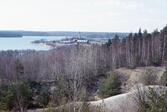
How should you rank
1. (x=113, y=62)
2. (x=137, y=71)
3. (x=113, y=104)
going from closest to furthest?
(x=113, y=104)
(x=137, y=71)
(x=113, y=62)

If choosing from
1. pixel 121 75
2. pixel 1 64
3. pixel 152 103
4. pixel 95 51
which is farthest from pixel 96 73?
pixel 152 103

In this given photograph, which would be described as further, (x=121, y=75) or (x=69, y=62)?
(x=69, y=62)

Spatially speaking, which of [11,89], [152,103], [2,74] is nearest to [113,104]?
[11,89]

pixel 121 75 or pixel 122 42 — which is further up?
pixel 122 42

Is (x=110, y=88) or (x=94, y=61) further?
(x=94, y=61)

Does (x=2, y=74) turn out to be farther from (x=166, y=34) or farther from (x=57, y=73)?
(x=166, y=34)

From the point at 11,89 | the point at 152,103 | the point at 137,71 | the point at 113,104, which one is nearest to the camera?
the point at 152,103

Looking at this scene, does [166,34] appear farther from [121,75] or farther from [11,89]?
[11,89]

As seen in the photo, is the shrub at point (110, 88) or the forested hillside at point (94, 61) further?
the forested hillside at point (94, 61)

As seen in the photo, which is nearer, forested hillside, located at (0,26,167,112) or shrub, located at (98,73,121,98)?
shrub, located at (98,73,121,98)
